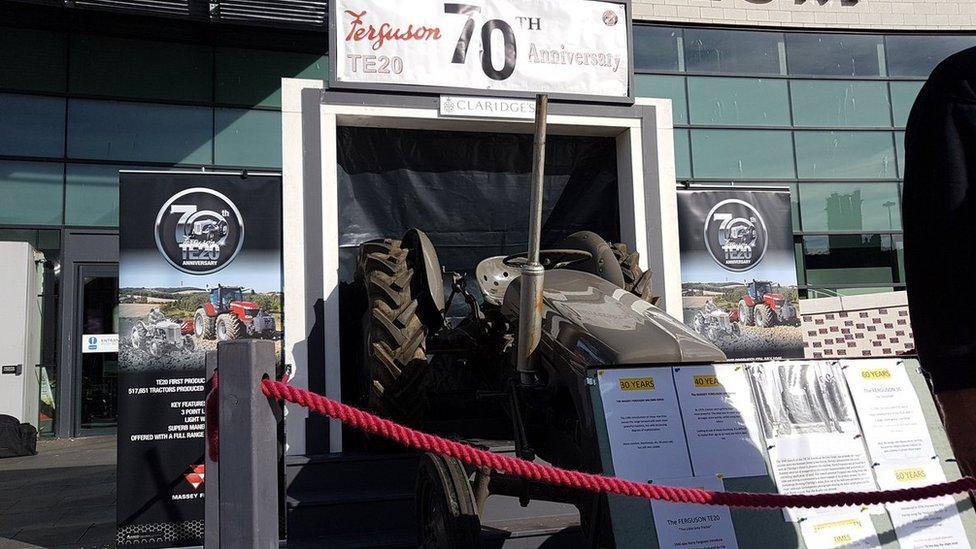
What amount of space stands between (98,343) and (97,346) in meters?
0.05

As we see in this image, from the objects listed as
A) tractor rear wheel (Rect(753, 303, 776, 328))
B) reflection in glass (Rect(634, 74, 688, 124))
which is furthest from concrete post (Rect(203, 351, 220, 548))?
reflection in glass (Rect(634, 74, 688, 124))

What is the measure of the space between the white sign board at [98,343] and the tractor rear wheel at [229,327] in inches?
274

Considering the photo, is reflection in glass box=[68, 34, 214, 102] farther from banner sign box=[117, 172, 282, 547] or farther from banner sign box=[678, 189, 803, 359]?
banner sign box=[678, 189, 803, 359]

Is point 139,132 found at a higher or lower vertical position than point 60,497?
higher

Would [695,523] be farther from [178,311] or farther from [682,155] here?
[682,155]

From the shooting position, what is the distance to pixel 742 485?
2816 mm

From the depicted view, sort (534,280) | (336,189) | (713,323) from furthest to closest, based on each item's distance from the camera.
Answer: (713,323)
(336,189)
(534,280)

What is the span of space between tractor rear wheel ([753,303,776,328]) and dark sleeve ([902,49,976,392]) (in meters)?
5.94

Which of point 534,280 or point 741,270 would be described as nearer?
point 534,280

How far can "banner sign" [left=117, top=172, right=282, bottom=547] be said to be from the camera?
5.36 meters

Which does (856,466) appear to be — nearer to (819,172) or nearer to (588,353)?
(588,353)

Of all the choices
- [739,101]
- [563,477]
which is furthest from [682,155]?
[563,477]

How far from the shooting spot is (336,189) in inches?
241

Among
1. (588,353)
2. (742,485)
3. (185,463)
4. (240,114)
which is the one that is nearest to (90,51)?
(240,114)
